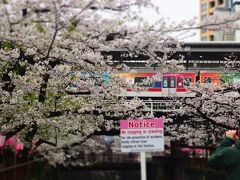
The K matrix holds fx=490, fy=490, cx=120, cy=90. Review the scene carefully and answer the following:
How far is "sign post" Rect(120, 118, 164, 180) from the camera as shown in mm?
9156

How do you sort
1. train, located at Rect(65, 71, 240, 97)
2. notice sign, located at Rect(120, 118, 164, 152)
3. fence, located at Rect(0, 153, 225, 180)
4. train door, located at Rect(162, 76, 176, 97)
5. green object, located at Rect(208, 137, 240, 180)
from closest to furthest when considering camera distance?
green object, located at Rect(208, 137, 240, 180) → notice sign, located at Rect(120, 118, 164, 152) → train, located at Rect(65, 71, 240, 97) → fence, located at Rect(0, 153, 225, 180) → train door, located at Rect(162, 76, 176, 97)

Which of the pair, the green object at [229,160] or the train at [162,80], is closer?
the green object at [229,160]

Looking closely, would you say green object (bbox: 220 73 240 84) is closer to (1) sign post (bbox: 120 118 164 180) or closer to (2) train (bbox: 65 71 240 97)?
(2) train (bbox: 65 71 240 97)

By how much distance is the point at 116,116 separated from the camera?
594 inches

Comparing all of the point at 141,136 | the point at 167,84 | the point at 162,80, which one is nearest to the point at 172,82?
the point at 167,84

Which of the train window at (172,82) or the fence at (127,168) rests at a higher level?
the train window at (172,82)

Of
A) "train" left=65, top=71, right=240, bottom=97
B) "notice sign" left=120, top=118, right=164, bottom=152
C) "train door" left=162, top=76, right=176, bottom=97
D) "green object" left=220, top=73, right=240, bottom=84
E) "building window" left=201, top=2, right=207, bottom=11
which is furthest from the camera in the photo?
"building window" left=201, top=2, right=207, bottom=11

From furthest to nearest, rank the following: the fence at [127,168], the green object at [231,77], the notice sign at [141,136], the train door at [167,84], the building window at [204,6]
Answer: the building window at [204,6]
the train door at [167,84]
the fence at [127,168]
the green object at [231,77]
the notice sign at [141,136]

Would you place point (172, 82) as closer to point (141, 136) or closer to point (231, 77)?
point (231, 77)

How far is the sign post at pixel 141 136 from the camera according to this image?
916cm

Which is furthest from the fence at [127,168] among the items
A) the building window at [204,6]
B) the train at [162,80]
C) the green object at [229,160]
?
the building window at [204,6]

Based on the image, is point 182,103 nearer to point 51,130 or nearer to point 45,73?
point 51,130

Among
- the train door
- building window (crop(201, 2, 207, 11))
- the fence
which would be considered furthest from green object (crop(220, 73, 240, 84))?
building window (crop(201, 2, 207, 11))

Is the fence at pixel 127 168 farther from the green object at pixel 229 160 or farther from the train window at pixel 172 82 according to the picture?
the green object at pixel 229 160
